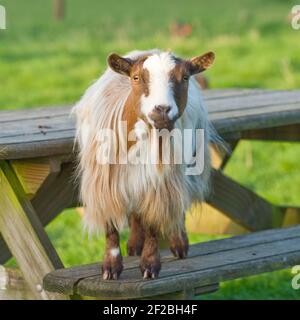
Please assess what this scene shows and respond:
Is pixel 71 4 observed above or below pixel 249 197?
below

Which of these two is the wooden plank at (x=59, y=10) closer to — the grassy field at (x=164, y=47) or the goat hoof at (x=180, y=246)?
the grassy field at (x=164, y=47)

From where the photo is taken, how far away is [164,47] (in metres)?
13.6

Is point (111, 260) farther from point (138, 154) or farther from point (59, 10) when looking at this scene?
point (59, 10)

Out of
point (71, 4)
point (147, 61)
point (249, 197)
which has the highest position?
point (147, 61)

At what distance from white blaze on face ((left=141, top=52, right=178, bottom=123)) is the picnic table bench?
67 centimetres

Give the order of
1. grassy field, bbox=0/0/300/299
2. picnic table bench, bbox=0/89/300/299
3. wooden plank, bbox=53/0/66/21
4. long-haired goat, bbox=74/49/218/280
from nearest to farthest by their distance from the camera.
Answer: long-haired goat, bbox=74/49/218/280 < picnic table bench, bbox=0/89/300/299 < grassy field, bbox=0/0/300/299 < wooden plank, bbox=53/0/66/21

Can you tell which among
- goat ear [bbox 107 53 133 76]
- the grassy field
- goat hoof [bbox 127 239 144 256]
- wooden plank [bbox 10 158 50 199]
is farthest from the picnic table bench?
the grassy field

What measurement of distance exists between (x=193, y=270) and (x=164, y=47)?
9.69m

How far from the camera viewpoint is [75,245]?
6852 millimetres

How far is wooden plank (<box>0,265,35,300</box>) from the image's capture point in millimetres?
4516

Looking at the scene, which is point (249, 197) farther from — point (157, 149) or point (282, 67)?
point (282, 67)

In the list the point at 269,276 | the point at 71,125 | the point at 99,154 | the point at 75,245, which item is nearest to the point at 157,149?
the point at 99,154

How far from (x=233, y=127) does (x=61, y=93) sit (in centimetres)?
642

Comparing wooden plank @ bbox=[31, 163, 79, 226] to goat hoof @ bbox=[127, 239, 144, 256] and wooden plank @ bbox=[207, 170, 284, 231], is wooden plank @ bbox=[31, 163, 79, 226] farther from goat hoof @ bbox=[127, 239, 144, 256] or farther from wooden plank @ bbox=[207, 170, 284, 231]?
wooden plank @ bbox=[207, 170, 284, 231]
